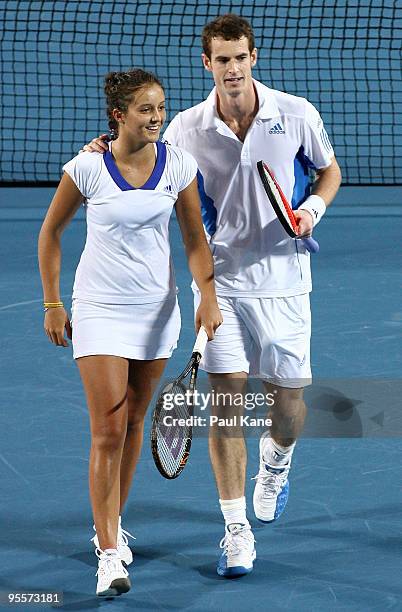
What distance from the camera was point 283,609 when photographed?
504 centimetres

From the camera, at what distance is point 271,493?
5.93 meters

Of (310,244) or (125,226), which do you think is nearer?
(125,226)

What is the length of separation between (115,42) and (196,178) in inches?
431

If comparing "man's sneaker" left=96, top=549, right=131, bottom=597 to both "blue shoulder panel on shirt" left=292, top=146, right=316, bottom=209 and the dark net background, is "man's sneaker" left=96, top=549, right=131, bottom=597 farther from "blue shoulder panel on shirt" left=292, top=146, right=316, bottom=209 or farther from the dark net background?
the dark net background

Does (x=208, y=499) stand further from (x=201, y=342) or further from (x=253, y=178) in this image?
(x=253, y=178)

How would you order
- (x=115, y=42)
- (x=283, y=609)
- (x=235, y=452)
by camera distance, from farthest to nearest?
(x=115, y=42), (x=235, y=452), (x=283, y=609)

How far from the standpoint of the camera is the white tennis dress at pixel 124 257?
510 centimetres

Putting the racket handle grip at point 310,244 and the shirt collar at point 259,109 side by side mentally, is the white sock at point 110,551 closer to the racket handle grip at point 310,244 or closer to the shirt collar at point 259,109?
the racket handle grip at point 310,244

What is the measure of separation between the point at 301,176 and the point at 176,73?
9.58m

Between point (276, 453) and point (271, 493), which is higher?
point (276, 453)

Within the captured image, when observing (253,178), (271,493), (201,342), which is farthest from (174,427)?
(253,178)

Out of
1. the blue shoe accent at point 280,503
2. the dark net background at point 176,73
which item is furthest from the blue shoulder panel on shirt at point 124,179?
the dark net background at point 176,73

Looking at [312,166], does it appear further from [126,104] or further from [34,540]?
[34,540]

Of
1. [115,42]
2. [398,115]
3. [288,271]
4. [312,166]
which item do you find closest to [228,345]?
[288,271]
